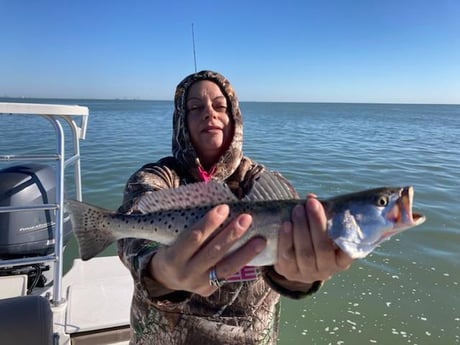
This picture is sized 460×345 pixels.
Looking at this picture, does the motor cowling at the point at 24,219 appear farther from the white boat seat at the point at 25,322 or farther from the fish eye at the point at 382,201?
the fish eye at the point at 382,201

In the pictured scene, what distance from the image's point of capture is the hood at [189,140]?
3572 mm

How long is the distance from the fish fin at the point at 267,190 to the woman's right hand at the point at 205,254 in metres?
0.43

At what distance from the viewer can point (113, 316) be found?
13.9 ft

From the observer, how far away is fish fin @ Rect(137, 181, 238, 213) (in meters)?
2.57

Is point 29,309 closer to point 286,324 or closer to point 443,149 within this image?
point 286,324

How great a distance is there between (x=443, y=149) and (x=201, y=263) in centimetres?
2768

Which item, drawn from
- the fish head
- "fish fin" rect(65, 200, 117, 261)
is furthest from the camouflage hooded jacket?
the fish head

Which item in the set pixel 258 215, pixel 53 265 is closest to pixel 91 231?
pixel 258 215

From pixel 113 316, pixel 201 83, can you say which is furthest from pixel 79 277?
pixel 201 83

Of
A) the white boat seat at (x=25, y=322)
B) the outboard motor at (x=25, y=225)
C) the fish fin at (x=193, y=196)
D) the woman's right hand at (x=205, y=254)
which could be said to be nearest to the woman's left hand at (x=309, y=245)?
the woman's right hand at (x=205, y=254)

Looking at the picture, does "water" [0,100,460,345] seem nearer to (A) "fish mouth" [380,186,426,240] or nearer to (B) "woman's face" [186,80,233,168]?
(B) "woman's face" [186,80,233,168]

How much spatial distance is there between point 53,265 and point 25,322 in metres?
2.47

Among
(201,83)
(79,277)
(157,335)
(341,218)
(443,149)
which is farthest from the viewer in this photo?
(443,149)

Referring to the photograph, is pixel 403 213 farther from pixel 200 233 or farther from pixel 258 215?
pixel 200 233
